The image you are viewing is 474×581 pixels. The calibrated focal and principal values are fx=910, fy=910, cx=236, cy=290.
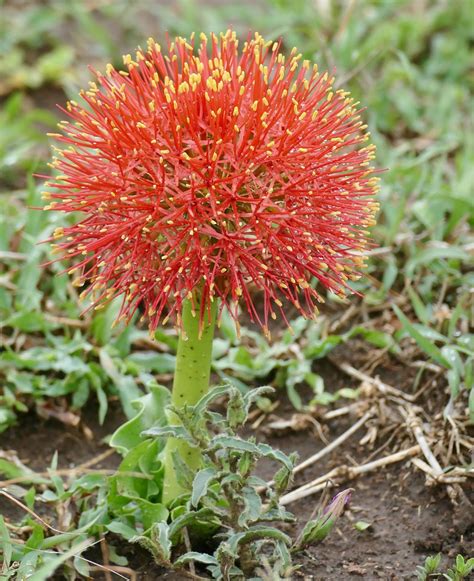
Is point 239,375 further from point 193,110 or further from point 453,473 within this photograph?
point 193,110

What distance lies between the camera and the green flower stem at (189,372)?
2.44 metres

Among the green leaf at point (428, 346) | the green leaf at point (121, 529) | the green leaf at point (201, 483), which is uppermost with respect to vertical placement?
the green leaf at point (428, 346)

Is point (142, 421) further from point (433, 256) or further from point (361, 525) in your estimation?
point (433, 256)

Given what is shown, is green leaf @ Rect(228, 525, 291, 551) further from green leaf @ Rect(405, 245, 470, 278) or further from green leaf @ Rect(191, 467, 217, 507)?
green leaf @ Rect(405, 245, 470, 278)

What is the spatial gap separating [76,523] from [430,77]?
3555 mm

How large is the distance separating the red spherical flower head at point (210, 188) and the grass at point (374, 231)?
84 centimetres

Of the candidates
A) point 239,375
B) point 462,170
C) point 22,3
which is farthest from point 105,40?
point 239,375

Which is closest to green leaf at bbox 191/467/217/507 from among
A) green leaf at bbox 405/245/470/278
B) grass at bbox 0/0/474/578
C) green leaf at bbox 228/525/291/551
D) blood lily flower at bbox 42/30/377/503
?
green leaf at bbox 228/525/291/551

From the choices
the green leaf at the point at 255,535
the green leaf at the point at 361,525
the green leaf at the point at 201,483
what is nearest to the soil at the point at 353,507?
the green leaf at the point at 361,525

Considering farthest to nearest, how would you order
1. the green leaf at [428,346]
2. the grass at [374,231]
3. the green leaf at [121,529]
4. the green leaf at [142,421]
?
the grass at [374,231] → the green leaf at [428,346] → the green leaf at [142,421] → the green leaf at [121,529]

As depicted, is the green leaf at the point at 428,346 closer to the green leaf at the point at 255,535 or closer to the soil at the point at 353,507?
the soil at the point at 353,507

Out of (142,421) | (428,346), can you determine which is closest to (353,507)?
(428,346)

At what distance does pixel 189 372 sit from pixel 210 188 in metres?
0.57

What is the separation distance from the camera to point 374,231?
3852mm
